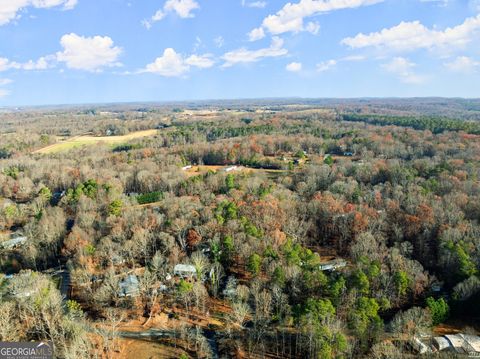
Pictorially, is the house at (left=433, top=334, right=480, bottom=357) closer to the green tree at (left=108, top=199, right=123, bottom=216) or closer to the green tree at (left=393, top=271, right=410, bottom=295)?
the green tree at (left=393, top=271, right=410, bottom=295)

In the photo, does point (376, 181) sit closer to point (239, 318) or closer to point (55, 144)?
point (239, 318)

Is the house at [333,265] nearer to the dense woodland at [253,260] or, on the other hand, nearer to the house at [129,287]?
the dense woodland at [253,260]

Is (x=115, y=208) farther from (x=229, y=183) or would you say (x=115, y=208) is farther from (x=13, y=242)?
(x=229, y=183)

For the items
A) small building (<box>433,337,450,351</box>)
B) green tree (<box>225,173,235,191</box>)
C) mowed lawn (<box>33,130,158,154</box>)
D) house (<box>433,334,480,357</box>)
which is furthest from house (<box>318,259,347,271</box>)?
mowed lawn (<box>33,130,158,154</box>)

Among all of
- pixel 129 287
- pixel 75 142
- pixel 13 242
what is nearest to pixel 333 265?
pixel 129 287

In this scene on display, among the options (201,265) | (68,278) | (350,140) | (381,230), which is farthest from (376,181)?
(68,278)

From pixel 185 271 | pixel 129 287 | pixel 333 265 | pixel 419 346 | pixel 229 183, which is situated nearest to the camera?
pixel 419 346
